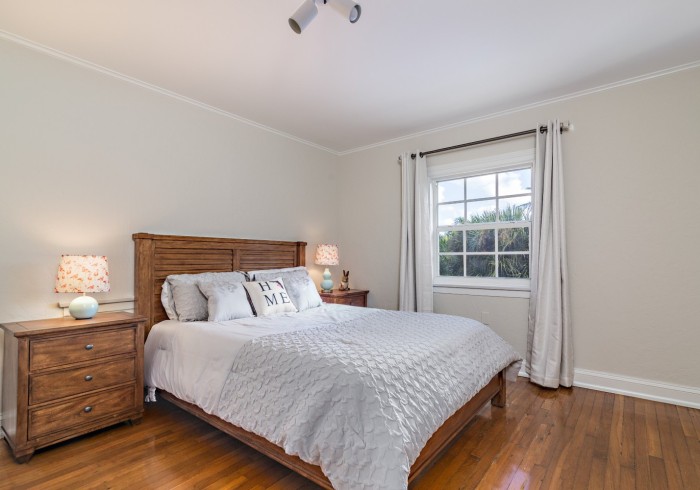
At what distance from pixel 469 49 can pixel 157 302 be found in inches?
120

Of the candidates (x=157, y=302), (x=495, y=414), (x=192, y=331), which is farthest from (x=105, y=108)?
(x=495, y=414)

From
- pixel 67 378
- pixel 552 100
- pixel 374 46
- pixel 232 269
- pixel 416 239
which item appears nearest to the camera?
pixel 67 378

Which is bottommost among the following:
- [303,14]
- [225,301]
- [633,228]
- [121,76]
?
[225,301]

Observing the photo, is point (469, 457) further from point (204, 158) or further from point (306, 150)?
point (306, 150)

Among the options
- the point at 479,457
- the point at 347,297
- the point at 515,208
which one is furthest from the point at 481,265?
the point at 479,457

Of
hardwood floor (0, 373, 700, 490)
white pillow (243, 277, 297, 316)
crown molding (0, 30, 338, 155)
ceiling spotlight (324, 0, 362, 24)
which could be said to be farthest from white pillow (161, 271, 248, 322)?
ceiling spotlight (324, 0, 362, 24)

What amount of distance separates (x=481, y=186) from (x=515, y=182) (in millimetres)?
343

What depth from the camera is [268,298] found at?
9.75 feet

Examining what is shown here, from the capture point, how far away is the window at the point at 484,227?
3.58 metres

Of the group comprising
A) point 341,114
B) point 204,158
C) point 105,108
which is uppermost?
point 341,114

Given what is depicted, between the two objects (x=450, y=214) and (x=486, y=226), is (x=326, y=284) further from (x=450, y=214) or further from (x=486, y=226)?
(x=486, y=226)

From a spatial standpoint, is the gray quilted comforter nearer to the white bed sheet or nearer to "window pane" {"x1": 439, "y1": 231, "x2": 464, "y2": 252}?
the white bed sheet

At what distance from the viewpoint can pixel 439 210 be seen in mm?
4129

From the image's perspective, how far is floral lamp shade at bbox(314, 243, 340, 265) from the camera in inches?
167
